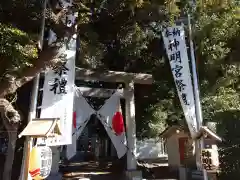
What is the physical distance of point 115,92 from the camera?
10.9 m

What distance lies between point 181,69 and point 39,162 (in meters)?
5.42

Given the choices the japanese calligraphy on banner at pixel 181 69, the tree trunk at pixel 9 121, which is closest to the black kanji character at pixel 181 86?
the japanese calligraphy on banner at pixel 181 69

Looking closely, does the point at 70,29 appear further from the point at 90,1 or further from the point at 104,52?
the point at 104,52

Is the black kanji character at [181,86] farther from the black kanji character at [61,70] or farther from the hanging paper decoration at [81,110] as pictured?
the black kanji character at [61,70]

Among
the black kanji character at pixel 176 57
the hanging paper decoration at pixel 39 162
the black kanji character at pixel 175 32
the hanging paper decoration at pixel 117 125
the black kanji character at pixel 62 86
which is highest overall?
the black kanji character at pixel 175 32

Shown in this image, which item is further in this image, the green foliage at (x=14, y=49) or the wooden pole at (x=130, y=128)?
the wooden pole at (x=130, y=128)

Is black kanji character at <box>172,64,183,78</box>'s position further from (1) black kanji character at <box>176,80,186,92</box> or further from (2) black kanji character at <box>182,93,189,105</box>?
(2) black kanji character at <box>182,93,189,105</box>

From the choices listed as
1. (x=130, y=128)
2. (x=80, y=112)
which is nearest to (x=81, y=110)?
(x=80, y=112)

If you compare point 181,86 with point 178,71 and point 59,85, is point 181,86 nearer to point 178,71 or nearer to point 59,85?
point 178,71

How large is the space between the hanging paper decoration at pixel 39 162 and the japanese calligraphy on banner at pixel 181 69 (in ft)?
15.0

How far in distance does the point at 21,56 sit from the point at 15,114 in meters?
1.89

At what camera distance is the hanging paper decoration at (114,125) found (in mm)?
10266

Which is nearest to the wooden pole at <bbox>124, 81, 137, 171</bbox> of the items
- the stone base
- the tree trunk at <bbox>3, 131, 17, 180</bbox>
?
the stone base

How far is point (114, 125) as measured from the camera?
1035cm
